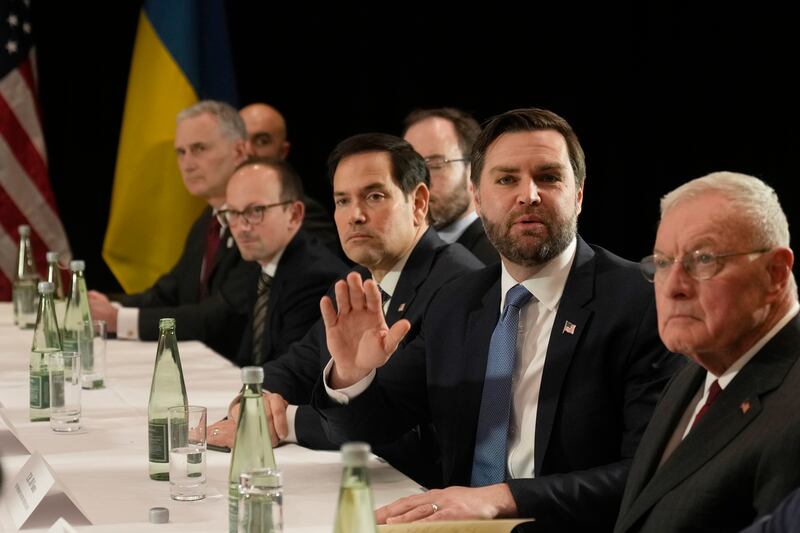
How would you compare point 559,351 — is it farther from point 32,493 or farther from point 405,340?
point 32,493

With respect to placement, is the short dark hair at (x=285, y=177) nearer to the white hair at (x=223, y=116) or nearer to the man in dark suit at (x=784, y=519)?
the white hair at (x=223, y=116)

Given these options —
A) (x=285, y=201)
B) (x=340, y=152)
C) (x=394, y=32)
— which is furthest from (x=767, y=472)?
(x=394, y=32)

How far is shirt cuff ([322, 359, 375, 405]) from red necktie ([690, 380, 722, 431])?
81cm

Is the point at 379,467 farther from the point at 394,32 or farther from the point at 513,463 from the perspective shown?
the point at 394,32

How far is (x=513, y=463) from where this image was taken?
2.49 m

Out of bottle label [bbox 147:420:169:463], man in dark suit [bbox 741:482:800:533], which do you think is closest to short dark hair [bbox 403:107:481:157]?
bottle label [bbox 147:420:169:463]

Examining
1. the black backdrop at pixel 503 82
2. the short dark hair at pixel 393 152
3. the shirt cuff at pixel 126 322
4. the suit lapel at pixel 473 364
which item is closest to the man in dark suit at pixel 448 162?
the short dark hair at pixel 393 152

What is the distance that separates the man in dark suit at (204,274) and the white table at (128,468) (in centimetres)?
87

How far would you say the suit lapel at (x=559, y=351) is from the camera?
2.44m

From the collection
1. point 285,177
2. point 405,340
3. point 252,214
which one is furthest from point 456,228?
point 405,340

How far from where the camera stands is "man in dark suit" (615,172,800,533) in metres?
1.77

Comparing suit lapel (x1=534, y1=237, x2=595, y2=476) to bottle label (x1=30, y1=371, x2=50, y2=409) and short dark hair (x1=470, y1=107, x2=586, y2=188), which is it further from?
bottle label (x1=30, y1=371, x2=50, y2=409)

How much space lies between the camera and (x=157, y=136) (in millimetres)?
6512

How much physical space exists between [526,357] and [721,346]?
70 cm
